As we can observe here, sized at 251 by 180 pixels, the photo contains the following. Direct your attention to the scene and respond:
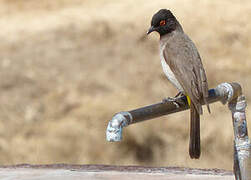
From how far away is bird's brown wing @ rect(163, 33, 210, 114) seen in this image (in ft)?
14.2

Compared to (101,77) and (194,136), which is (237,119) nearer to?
(194,136)

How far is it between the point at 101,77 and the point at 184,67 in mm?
6398

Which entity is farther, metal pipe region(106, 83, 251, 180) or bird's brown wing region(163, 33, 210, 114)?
bird's brown wing region(163, 33, 210, 114)

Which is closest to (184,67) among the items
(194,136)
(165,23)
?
(165,23)

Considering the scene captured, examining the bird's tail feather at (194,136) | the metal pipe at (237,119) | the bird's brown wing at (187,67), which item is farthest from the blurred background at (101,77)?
the metal pipe at (237,119)

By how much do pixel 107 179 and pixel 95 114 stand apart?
15.6ft

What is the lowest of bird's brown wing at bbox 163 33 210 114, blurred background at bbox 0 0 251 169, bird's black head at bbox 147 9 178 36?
bird's brown wing at bbox 163 33 210 114

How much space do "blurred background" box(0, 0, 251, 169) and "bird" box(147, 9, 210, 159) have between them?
12.5ft

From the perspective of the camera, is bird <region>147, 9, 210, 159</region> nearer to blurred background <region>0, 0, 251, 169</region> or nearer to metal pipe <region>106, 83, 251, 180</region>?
metal pipe <region>106, 83, 251, 180</region>

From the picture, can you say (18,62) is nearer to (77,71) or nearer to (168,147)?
(77,71)

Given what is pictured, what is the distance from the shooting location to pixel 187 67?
15.5ft

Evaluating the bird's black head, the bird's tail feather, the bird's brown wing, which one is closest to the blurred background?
the bird's black head

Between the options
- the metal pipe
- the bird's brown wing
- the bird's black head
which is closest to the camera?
the metal pipe

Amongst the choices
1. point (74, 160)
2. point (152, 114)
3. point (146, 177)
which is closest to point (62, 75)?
point (74, 160)
